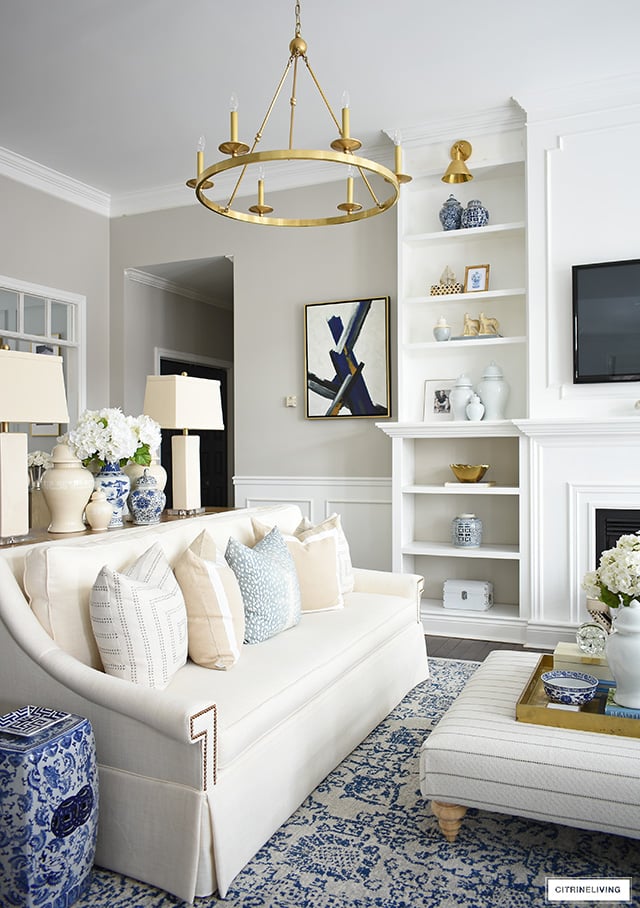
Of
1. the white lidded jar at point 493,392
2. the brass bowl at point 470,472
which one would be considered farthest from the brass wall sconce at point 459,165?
the brass bowl at point 470,472

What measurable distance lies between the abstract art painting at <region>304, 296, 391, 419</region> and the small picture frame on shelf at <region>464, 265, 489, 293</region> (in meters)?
0.56

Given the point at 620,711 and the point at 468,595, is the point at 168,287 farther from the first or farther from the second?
the point at 620,711

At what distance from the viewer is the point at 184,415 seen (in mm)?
3361

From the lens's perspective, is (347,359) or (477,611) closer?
(477,611)

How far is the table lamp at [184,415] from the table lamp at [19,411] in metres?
0.76

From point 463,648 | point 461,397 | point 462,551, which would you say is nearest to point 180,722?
point 463,648

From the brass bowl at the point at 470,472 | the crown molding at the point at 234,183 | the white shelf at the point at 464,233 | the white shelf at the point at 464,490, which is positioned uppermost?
the crown molding at the point at 234,183

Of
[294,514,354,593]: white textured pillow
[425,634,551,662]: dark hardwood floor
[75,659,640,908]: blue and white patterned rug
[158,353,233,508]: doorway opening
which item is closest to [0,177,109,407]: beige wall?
[158,353,233,508]: doorway opening

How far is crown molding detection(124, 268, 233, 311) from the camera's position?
624 centimetres

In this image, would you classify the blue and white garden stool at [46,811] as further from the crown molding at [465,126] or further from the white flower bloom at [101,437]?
the crown molding at [465,126]

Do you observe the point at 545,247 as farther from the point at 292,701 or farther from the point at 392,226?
the point at 292,701

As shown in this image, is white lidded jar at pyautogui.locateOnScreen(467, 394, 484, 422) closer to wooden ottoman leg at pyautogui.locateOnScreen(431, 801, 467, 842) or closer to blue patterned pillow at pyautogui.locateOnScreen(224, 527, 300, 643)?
blue patterned pillow at pyautogui.locateOnScreen(224, 527, 300, 643)

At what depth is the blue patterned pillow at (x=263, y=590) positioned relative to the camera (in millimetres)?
2768

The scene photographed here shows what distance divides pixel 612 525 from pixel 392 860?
103 inches
